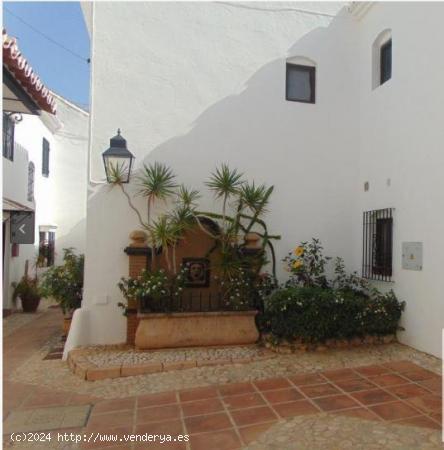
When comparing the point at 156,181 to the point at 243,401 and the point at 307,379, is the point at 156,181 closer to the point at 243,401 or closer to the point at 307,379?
the point at 243,401

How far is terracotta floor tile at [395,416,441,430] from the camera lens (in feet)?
12.6

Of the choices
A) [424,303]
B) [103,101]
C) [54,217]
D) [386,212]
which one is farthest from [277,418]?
[54,217]

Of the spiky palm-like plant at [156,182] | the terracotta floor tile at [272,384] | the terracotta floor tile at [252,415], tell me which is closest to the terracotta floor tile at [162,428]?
the terracotta floor tile at [252,415]

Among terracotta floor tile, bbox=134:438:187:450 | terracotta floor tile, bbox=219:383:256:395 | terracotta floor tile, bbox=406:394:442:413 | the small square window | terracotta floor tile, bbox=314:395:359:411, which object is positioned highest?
the small square window

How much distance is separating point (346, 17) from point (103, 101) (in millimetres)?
5498

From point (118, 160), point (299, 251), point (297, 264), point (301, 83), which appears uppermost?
point (301, 83)

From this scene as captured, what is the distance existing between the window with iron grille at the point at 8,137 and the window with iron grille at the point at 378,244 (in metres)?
8.59

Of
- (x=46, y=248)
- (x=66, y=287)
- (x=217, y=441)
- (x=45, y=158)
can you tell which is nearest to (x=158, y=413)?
(x=217, y=441)

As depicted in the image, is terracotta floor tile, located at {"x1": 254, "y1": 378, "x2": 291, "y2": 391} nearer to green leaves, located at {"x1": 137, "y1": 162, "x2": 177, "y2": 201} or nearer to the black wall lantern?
green leaves, located at {"x1": 137, "y1": 162, "x2": 177, "y2": 201}

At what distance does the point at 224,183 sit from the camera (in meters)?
7.04

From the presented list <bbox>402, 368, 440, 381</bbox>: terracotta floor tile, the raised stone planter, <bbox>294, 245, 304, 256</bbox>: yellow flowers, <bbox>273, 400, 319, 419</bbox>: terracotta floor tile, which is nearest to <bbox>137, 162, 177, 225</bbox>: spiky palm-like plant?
the raised stone planter

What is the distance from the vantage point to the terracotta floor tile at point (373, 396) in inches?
175

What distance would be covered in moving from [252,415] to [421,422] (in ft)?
5.73

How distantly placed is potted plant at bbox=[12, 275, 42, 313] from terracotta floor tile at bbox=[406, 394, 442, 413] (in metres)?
9.87
